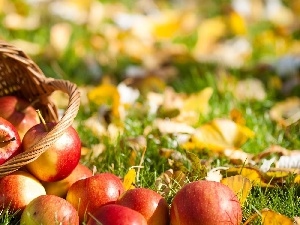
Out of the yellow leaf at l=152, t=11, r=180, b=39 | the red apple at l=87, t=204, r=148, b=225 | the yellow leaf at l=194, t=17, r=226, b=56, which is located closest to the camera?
the red apple at l=87, t=204, r=148, b=225

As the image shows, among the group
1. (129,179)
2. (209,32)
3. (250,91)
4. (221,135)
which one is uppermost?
(129,179)

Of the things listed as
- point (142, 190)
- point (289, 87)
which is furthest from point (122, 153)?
point (289, 87)

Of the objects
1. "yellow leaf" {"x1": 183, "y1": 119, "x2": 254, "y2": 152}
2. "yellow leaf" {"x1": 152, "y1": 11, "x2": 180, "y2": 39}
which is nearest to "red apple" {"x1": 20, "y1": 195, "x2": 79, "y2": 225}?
"yellow leaf" {"x1": 183, "y1": 119, "x2": 254, "y2": 152}

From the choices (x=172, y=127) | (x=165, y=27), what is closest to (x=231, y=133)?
(x=172, y=127)

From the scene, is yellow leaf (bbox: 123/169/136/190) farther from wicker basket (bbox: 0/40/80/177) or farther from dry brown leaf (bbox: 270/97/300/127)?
dry brown leaf (bbox: 270/97/300/127)

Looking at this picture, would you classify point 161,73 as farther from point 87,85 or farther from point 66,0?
point 66,0

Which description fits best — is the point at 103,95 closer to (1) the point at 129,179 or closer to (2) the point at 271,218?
(1) the point at 129,179
